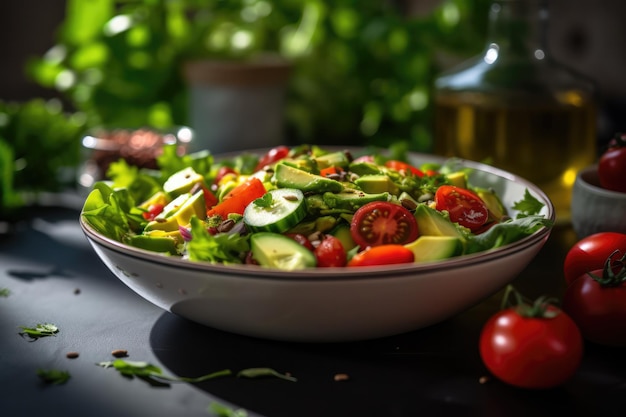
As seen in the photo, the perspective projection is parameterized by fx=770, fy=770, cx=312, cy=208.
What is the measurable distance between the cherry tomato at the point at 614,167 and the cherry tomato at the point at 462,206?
0.32 meters

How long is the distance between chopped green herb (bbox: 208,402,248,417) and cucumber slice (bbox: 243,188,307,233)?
29 centimetres

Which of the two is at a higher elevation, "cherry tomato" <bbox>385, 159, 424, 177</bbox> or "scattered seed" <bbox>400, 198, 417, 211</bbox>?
"scattered seed" <bbox>400, 198, 417, 211</bbox>

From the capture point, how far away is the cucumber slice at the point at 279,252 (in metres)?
1.11

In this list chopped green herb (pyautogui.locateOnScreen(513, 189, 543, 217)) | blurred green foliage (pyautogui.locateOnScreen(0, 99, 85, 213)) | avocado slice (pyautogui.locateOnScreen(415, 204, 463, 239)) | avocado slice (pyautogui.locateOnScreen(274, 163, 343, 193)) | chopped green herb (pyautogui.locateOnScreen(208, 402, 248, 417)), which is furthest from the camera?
blurred green foliage (pyautogui.locateOnScreen(0, 99, 85, 213))

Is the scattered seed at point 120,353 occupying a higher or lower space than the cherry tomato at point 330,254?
lower

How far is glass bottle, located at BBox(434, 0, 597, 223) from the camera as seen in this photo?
194 cm

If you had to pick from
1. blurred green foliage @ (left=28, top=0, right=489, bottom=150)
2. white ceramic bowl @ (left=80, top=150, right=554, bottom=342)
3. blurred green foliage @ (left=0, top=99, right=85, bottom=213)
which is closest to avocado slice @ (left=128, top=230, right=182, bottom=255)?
white ceramic bowl @ (left=80, top=150, right=554, bottom=342)

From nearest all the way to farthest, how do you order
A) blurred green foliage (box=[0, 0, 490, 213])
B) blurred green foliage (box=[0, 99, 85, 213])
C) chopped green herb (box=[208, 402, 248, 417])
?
chopped green herb (box=[208, 402, 248, 417]) → blurred green foliage (box=[0, 99, 85, 213]) → blurred green foliage (box=[0, 0, 490, 213])

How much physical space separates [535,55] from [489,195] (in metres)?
0.61

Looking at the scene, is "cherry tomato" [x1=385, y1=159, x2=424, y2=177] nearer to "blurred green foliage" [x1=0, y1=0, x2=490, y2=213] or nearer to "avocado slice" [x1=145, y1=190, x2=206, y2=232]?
"avocado slice" [x1=145, y1=190, x2=206, y2=232]

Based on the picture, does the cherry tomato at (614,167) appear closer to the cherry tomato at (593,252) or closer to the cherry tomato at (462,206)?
the cherry tomato at (593,252)

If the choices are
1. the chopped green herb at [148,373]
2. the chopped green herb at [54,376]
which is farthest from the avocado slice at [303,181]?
the chopped green herb at [54,376]

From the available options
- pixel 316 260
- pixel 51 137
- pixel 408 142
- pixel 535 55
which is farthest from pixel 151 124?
pixel 316 260

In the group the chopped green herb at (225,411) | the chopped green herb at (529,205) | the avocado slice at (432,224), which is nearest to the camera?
the chopped green herb at (225,411)
